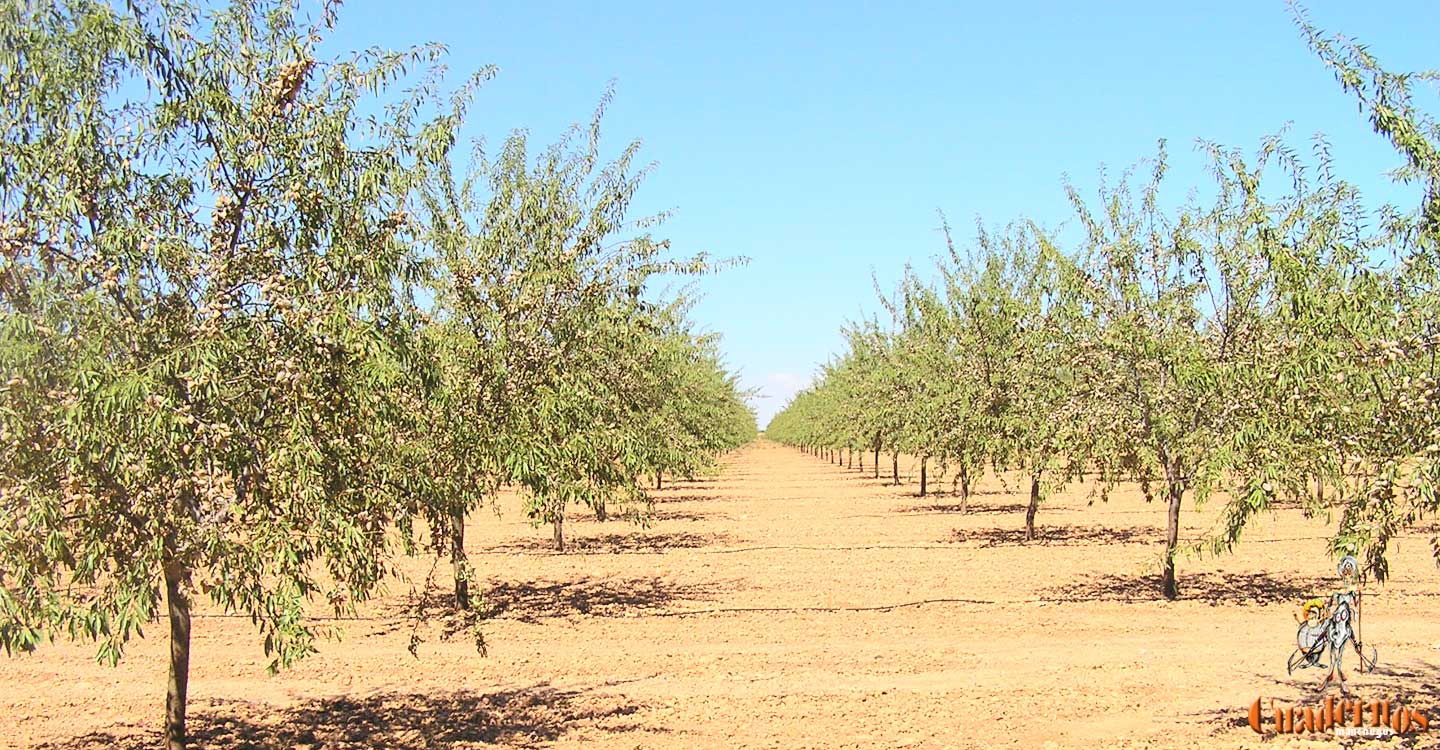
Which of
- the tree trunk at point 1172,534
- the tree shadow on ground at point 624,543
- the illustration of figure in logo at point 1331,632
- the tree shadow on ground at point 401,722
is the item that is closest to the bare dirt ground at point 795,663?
the tree shadow on ground at point 401,722

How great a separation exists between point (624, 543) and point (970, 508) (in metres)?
12.1

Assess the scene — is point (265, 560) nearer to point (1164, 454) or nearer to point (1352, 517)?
point (1352, 517)

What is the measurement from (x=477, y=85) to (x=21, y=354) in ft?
16.2

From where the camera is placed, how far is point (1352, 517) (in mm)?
7383

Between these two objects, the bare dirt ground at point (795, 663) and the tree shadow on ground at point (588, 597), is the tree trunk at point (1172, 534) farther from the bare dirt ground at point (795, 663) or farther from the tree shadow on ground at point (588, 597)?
the tree shadow on ground at point (588, 597)

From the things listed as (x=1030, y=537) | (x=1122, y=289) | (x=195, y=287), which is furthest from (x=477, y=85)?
(x=1030, y=537)

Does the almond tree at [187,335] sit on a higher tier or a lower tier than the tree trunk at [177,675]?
higher

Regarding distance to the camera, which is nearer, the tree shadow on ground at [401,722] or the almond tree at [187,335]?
the almond tree at [187,335]

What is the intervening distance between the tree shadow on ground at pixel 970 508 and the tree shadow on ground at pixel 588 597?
14342mm

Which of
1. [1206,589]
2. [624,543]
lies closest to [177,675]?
[1206,589]

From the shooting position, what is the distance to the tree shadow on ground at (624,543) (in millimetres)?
Result: 23062

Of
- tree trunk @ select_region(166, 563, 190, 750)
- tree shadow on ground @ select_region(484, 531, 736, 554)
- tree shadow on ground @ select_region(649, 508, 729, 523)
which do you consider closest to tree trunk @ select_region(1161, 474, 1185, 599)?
tree shadow on ground @ select_region(484, 531, 736, 554)

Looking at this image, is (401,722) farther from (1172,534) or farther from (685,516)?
(685,516)

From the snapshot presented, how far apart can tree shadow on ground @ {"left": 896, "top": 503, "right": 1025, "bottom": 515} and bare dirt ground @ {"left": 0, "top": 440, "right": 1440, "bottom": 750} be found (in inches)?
377
